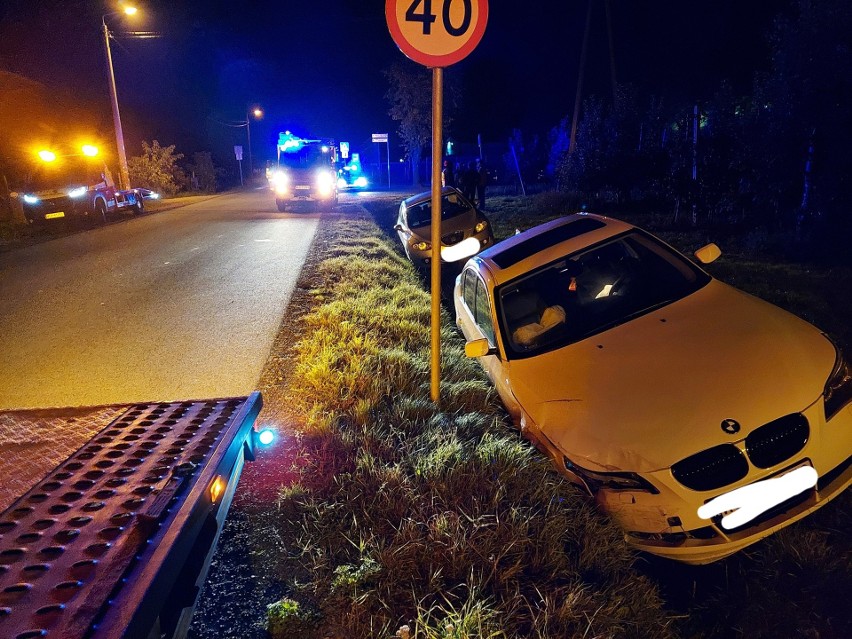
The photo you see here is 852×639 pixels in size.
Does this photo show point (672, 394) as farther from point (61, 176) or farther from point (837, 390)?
point (61, 176)

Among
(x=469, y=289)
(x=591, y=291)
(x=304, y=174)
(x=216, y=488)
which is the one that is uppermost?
(x=304, y=174)

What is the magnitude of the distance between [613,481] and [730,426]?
62cm

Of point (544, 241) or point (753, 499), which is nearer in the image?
point (753, 499)

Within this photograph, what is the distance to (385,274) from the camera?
9.01 meters

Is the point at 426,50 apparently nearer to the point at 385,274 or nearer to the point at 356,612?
the point at 356,612

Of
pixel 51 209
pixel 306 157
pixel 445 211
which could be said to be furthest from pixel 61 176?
pixel 445 211

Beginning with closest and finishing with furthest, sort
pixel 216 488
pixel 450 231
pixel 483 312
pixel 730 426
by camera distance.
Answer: pixel 216 488
pixel 730 426
pixel 483 312
pixel 450 231

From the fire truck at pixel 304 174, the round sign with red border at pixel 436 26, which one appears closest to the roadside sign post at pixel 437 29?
the round sign with red border at pixel 436 26

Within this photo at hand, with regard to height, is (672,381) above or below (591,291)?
below

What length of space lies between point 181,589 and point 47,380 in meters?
4.03

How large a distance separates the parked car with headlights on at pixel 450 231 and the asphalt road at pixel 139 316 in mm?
2188

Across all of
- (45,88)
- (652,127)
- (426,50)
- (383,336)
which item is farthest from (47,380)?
(45,88)

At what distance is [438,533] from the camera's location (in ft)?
8.82

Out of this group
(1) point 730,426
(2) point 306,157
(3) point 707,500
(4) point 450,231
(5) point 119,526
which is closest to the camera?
(5) point 119,526
